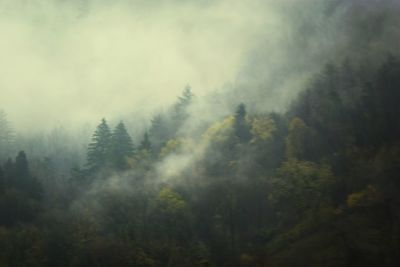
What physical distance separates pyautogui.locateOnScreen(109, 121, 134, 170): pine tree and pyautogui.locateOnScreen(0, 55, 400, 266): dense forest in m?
0.26

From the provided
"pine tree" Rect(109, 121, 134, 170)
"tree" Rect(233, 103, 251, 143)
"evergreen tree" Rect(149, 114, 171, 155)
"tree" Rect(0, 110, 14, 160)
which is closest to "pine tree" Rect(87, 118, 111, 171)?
"pine tree" Rect(109, 121, 134, 170)

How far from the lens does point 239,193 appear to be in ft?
367

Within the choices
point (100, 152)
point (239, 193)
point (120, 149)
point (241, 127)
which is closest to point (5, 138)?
point (100, 152)

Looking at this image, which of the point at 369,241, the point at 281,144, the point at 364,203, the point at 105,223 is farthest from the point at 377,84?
the point at 105,223

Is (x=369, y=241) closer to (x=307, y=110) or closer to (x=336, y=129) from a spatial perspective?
(x=336, y=129)

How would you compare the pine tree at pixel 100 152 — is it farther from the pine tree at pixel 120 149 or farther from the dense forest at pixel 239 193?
the pine tree at pixel 120 149

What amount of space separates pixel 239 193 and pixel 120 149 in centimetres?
3626

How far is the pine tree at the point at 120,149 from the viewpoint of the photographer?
131m

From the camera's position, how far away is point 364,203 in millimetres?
94188

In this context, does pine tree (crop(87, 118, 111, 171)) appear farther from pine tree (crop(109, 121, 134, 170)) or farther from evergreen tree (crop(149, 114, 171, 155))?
evergreen tree (crop(149, 114, 171, 155))

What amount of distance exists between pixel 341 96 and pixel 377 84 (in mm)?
9897

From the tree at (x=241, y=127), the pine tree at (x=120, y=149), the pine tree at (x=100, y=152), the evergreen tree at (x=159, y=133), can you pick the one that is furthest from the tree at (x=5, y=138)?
the tree at (x=241, y=127)

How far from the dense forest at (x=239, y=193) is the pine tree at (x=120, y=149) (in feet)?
0.85

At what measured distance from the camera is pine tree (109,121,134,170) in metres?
131
